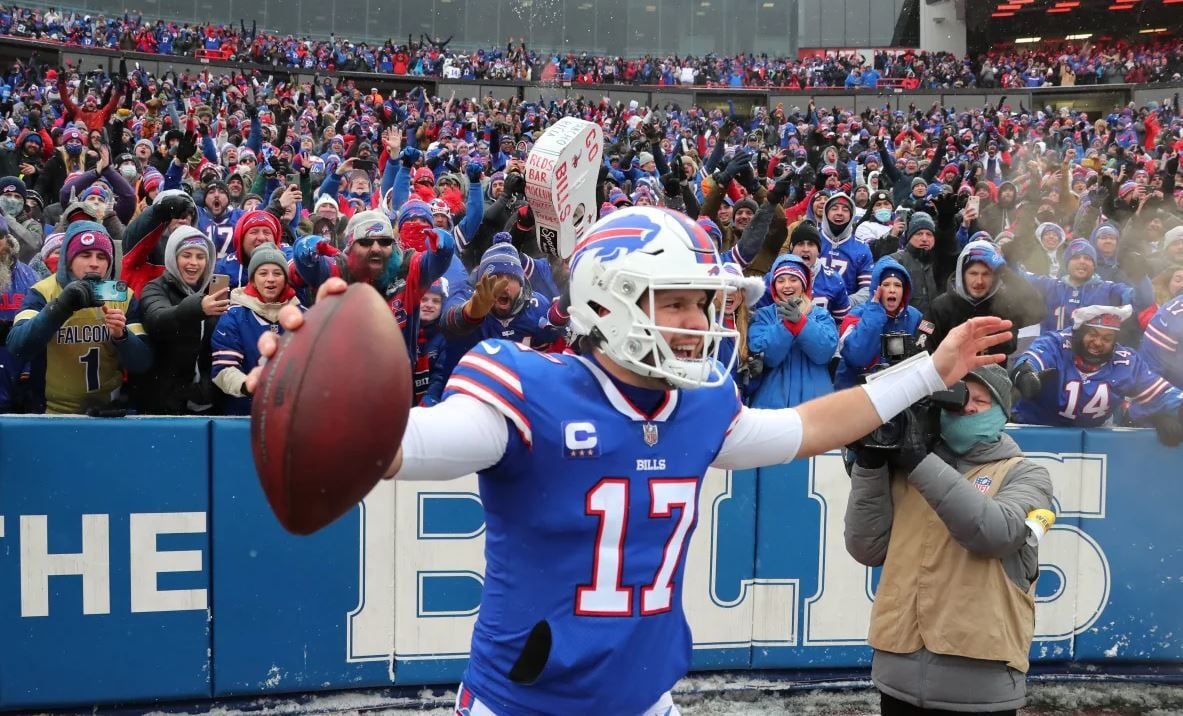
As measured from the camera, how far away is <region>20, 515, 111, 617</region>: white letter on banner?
4.67 metres

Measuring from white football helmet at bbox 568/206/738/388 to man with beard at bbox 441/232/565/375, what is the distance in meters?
3.20

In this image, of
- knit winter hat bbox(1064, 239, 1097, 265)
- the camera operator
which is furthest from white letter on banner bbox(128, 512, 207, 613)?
knit winter hat bbox(1064, 239, 1097, 265)

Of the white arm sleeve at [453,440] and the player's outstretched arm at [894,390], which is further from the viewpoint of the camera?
the player's outstretched arm at [894,390]

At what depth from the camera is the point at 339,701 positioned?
512 cm

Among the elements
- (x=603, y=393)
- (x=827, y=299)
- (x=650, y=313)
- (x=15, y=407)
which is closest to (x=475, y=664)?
(x=603, y=393)

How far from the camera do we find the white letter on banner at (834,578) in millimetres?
5590

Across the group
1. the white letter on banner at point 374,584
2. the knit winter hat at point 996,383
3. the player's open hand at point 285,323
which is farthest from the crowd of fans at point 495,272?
the player's open hand at point 285,323

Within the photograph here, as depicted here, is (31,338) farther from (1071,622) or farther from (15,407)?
(1071,622)

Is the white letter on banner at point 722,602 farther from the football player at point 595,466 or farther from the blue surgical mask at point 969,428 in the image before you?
the football player at point 595,466

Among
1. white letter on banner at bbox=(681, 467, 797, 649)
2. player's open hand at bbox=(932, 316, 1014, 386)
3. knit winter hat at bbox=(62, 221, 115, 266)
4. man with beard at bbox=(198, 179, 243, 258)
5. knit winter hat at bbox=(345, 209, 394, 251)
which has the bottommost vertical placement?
white letter on banner at bbox=(681, 467, 797, 649)

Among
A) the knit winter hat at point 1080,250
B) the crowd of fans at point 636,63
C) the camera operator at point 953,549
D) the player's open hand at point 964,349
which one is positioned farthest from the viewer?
the crowd of fans at point 636,63

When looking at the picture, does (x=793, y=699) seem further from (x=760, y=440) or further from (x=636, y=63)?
(x=636, y=63)

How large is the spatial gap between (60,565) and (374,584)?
52.1 inches

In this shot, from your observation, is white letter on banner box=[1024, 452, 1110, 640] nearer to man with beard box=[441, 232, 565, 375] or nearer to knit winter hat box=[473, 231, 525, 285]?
man with beard box=[441, 232, 565, 375]
